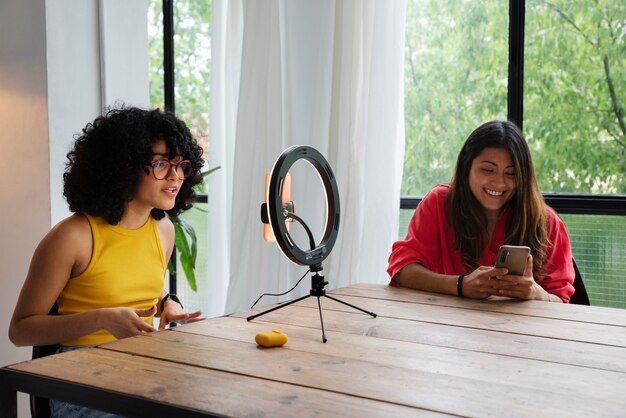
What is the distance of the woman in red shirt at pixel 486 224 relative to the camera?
2.05 metres

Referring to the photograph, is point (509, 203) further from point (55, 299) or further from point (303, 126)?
point (55, 299)

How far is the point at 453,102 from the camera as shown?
9.65 feet

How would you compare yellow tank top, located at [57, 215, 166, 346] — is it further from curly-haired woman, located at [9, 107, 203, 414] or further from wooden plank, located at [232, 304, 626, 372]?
wooden plank, located at [232, 304, 626, 372]

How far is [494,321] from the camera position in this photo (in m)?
1.59

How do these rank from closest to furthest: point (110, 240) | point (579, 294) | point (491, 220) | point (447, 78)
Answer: point (110, 240)
point (579, 294)
point (491, 220)
point (447, 78)

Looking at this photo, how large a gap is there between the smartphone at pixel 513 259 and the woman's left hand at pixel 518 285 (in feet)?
0.06

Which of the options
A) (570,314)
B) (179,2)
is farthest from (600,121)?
(179,2)

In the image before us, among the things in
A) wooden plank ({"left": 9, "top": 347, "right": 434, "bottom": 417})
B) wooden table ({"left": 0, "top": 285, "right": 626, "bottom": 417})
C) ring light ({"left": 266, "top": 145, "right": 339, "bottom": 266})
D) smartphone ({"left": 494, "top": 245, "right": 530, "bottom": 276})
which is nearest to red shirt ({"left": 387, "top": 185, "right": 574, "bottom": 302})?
smartphone ({"left": 494, "top": 245, "right": 530, "bottom": 276})

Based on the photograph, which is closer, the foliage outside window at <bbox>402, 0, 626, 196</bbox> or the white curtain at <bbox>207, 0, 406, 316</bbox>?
the foliage outside window at <bbox>402, 0, 626, 196</bbox>

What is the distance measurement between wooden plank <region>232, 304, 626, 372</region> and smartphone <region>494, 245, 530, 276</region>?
1.17 ft

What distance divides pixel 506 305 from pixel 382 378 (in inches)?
28.6

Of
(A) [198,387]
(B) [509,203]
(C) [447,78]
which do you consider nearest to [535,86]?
(C) [447,78]

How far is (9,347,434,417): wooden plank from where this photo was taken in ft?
3.29

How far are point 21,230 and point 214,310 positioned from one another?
95cm
